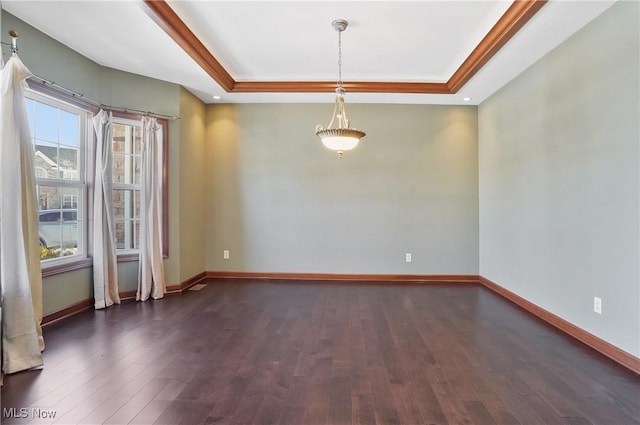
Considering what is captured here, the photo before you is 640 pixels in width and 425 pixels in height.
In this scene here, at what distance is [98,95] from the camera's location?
3881mm

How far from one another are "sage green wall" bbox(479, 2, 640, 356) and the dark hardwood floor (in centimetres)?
42

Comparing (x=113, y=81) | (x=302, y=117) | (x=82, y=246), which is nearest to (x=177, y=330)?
(x=82, y=246)

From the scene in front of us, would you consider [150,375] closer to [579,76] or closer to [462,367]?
[462,367]

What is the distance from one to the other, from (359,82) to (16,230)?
3980 millimetres

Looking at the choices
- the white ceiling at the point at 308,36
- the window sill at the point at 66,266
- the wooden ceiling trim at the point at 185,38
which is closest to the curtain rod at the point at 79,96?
the white ceiling at the point at 308,36

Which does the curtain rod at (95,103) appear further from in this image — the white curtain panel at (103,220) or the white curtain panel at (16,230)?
the white curtain panel at (16,230)

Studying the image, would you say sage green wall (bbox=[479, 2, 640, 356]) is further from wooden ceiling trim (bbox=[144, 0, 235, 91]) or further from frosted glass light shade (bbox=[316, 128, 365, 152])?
wooden ceiling trim (bbox=[144, 0, 235, 91])

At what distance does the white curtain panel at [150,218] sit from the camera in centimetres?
406

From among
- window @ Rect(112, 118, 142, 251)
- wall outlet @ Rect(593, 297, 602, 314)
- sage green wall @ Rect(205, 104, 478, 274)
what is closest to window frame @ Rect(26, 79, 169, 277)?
window @ Rect(112, 118, 142, 251)

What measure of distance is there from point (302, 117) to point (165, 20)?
2.55 m

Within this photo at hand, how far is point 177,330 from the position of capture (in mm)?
3141

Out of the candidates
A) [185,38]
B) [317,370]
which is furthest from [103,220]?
[317,370]

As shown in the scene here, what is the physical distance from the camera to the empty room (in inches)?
88.9

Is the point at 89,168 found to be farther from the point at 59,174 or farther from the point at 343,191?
the point at 343,191
